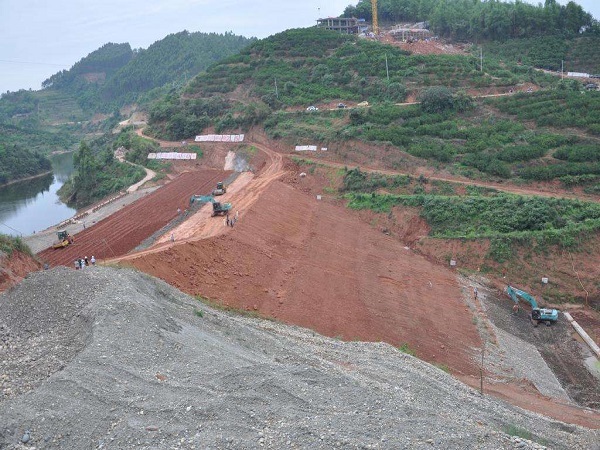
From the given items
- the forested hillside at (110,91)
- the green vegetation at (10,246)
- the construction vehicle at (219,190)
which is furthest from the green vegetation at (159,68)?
the green vegetation at (10,246)

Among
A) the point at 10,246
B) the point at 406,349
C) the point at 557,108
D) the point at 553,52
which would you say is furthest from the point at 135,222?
the point at 553,52

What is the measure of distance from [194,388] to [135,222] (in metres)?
29.0

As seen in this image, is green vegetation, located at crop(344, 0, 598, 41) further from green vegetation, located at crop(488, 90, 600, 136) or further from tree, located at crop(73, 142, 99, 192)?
tree, located at crop(73, 142, 99, 192)

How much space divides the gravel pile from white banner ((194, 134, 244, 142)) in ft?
141

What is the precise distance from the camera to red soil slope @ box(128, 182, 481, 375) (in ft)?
85.0

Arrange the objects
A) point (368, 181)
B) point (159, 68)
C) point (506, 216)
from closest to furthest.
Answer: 1. point (506, 216)
2. point (368, 181)
3. point (159, 68)

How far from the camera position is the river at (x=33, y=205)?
181 feet

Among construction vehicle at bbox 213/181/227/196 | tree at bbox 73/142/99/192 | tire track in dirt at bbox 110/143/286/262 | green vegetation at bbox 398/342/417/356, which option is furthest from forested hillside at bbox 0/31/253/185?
green vegetation at bbox 398/342/417/356

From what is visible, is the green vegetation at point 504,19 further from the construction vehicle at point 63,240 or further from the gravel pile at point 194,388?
the gravel pile at point 194,388

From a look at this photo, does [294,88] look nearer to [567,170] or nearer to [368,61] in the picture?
[368,61]

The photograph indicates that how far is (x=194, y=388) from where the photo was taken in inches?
567

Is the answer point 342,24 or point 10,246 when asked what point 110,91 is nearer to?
point 342,24

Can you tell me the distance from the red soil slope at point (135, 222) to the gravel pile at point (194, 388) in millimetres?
13982

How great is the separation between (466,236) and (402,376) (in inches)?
786
